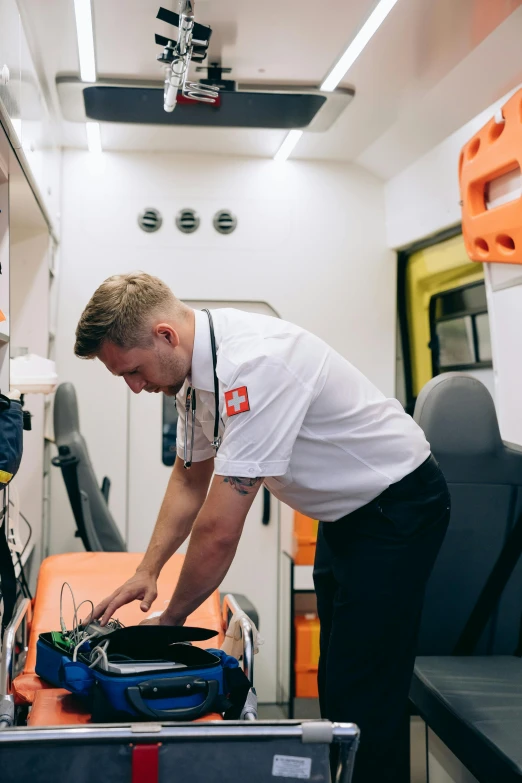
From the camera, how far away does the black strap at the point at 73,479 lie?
389cm

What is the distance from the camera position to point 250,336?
6.87 feet

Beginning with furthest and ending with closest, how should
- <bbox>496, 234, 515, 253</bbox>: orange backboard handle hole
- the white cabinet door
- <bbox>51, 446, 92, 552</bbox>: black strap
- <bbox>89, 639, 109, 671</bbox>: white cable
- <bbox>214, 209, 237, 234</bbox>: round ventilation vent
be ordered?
<bbox>214, 209, 237, 234</bbox>: round ventilation vent < the white cabinet door < <bbox>51, 446, 92, 552</bbox>: black strap < <bbox>496, 234, 515, 253</bbox>: orange backboard handle hole < <bbox>89, 639, 109, 671</bbox>: white cable

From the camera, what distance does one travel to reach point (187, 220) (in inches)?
189

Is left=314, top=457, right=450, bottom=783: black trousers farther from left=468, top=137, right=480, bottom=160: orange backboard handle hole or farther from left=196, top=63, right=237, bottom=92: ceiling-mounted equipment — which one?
left=196, top=63, right=237, bottom=92: ceiling-mounted equipment

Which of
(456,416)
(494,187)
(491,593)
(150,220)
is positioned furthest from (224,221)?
(491,593)

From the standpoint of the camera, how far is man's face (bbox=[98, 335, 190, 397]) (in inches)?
82.5

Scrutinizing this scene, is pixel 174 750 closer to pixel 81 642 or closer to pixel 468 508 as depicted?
pixel 81 642

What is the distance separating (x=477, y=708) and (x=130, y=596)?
1.07 metres

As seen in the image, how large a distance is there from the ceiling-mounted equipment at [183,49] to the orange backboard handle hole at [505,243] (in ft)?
4.29

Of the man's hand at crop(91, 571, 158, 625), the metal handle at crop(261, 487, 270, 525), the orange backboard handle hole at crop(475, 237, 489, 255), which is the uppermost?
the orange backboard handle hole at crop(475, 237, 489, 255)

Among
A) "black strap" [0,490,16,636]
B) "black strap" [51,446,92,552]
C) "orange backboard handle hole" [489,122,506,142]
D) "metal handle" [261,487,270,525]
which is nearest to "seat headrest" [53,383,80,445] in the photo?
"black strap" [51,446,92,552]

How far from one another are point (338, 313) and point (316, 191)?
0.75m

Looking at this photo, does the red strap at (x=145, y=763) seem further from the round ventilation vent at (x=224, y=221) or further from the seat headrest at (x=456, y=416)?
the round ventilation vent at (x=224, y=221)

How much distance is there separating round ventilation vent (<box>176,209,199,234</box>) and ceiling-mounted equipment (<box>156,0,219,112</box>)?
4.09 feet
